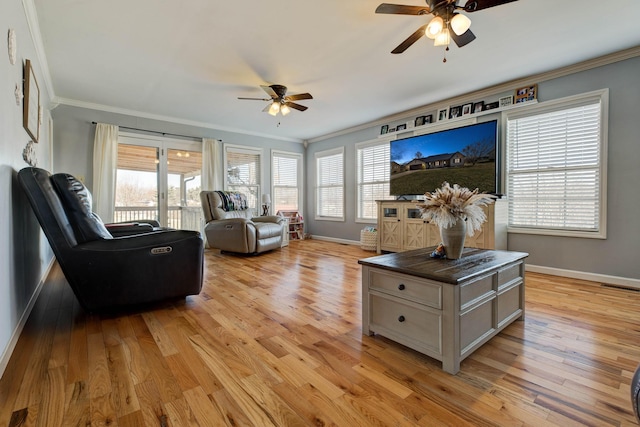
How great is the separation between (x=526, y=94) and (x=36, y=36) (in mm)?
5314

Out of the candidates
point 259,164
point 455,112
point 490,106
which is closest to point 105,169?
point 259,164

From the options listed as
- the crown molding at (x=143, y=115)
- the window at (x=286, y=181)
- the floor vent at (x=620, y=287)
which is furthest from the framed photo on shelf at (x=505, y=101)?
the crown molding at (x=143, y=115)

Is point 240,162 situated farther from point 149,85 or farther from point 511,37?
point 511,37

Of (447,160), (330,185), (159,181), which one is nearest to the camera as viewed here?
(447,160)

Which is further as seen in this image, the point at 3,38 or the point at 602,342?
the point at 602,342

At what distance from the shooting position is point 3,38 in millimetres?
1633

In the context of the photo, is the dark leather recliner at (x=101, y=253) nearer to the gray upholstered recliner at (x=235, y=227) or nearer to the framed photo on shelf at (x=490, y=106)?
the gray upholstered recliner at (x=235, y=227)

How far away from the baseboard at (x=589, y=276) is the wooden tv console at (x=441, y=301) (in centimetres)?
203

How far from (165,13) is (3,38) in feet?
3.73

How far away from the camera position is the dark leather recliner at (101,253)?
1918 mm

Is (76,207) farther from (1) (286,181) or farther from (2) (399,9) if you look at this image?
(1) (286,181)

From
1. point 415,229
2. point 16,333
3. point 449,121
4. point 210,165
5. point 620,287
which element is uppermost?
point 449,121

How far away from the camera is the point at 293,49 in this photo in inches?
117

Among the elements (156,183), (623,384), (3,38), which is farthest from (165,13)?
(623,384)
